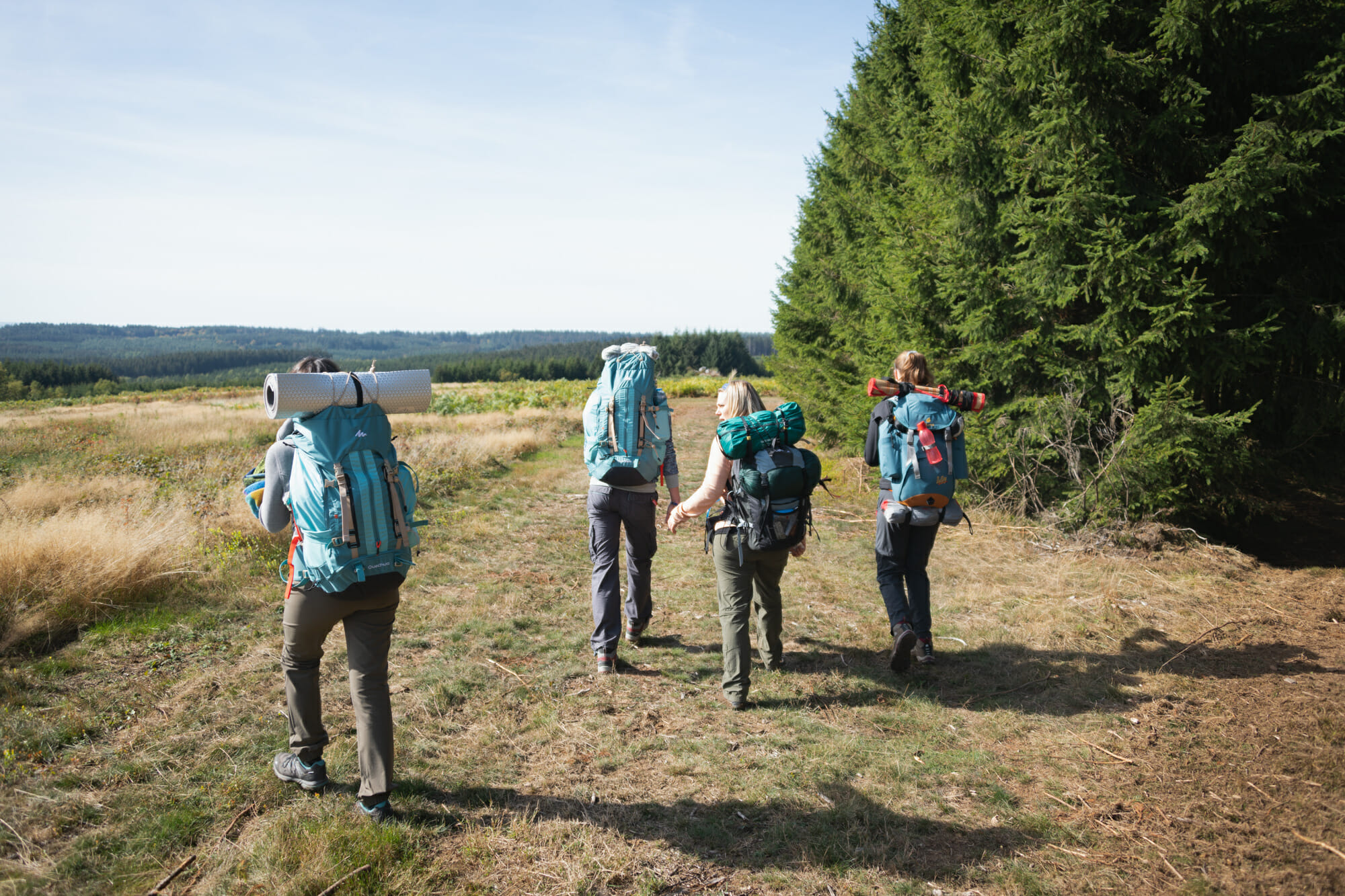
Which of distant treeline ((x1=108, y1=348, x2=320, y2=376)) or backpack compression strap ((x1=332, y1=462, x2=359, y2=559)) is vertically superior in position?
distant treeline ((x1=108, y1=348, x2=320, y2=376))

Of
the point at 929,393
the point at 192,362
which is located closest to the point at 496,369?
the point at 929,393

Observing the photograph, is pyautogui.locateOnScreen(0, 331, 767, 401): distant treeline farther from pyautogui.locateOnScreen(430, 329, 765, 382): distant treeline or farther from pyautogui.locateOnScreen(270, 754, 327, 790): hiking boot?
pyautogui.locateOnScreen(270, 754, 327, 790): hiking boot

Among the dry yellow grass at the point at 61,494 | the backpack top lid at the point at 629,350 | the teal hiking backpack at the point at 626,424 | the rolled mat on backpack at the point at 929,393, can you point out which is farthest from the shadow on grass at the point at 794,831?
the dry yellow grass at the point at 61,494

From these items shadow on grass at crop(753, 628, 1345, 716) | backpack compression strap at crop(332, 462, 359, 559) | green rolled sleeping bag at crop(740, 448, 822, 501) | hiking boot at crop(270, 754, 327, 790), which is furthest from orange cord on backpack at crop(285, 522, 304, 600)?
shadow on grass at crop(753, 628, 1345, 716)

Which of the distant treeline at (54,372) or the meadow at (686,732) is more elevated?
the distant treeline at (54,372)

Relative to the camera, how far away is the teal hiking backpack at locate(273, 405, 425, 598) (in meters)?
3.00

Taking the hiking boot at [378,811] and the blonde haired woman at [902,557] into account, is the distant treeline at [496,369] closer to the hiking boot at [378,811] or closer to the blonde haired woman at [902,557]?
the blonde haired woman at [902,557]

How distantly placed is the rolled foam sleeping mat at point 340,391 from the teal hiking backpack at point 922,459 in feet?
10.4

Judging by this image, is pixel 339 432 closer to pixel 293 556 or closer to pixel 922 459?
pixel 293 556

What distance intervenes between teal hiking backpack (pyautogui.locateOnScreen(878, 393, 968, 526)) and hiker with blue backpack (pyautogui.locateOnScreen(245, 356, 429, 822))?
3.18 m

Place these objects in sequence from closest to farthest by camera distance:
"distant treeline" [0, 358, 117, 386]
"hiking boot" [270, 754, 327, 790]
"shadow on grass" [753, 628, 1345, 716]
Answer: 1. "hiking boot" [270, 754, 327, 790]
2. "shadow on grass" [753, 628, 1345, 716]
3. "distant treeline" [0, 358, 117, 386]

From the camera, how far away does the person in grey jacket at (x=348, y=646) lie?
3.13 meters

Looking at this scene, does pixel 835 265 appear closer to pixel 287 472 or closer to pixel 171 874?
pixel 287 472

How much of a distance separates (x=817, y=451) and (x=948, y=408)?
1072 cm
